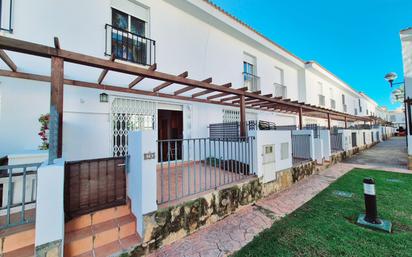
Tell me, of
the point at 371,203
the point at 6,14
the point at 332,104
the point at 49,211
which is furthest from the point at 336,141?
the point at 6,14

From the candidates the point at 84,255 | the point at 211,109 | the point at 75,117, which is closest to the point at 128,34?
the point at 75,117

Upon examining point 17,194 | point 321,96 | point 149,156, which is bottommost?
point 17,194

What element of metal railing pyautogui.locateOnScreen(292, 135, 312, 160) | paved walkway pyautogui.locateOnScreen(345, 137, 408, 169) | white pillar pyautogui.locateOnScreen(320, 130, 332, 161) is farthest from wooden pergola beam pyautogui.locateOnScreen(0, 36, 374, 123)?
paved walkway pyautogui.locateOnScreen(345, 137, 408, 169)

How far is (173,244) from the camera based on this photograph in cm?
331

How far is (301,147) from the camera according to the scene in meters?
8.60

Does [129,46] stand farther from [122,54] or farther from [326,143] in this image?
[326,143]

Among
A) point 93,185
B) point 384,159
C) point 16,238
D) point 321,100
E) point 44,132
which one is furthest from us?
point 321,100

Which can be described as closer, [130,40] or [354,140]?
[130,40]

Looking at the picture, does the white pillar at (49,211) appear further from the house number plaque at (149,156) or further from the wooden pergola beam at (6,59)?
the wooden pergola beam at (6,59)

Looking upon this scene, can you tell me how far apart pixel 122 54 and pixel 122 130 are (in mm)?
2671

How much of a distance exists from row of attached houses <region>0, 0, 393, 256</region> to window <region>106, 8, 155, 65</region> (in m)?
0.04

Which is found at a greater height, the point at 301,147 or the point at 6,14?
the point at 6,14

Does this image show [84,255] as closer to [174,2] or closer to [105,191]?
[105,191]

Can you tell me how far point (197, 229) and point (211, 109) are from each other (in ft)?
18.6
